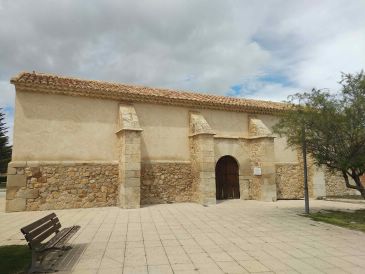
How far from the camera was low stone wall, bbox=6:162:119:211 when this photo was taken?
1052 cm

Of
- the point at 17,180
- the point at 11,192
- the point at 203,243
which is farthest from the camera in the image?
the point at 17,180

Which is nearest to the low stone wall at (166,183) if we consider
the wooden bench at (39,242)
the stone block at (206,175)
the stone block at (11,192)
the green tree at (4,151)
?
the stone block at (206,175)

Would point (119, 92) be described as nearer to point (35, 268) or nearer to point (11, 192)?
point (11, 192)

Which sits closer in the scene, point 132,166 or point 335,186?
point 132,166

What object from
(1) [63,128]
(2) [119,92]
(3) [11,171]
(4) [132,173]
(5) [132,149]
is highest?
(2) [119,92]

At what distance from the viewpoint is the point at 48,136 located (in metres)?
11.3

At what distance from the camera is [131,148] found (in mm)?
11594

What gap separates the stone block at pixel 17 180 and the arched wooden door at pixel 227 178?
8410 mm

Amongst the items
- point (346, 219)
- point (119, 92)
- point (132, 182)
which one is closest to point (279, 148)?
point (346, 219)

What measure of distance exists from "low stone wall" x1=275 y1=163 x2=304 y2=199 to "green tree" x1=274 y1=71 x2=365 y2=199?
6028 millimetres

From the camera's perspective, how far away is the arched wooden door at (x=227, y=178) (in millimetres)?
14414

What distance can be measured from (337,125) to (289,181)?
764cm

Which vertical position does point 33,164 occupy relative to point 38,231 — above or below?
above

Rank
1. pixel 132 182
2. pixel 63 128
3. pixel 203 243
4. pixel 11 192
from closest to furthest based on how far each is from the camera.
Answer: pixel 203 243, pixel 11 192, pixel 132 182, pixel 63 128
